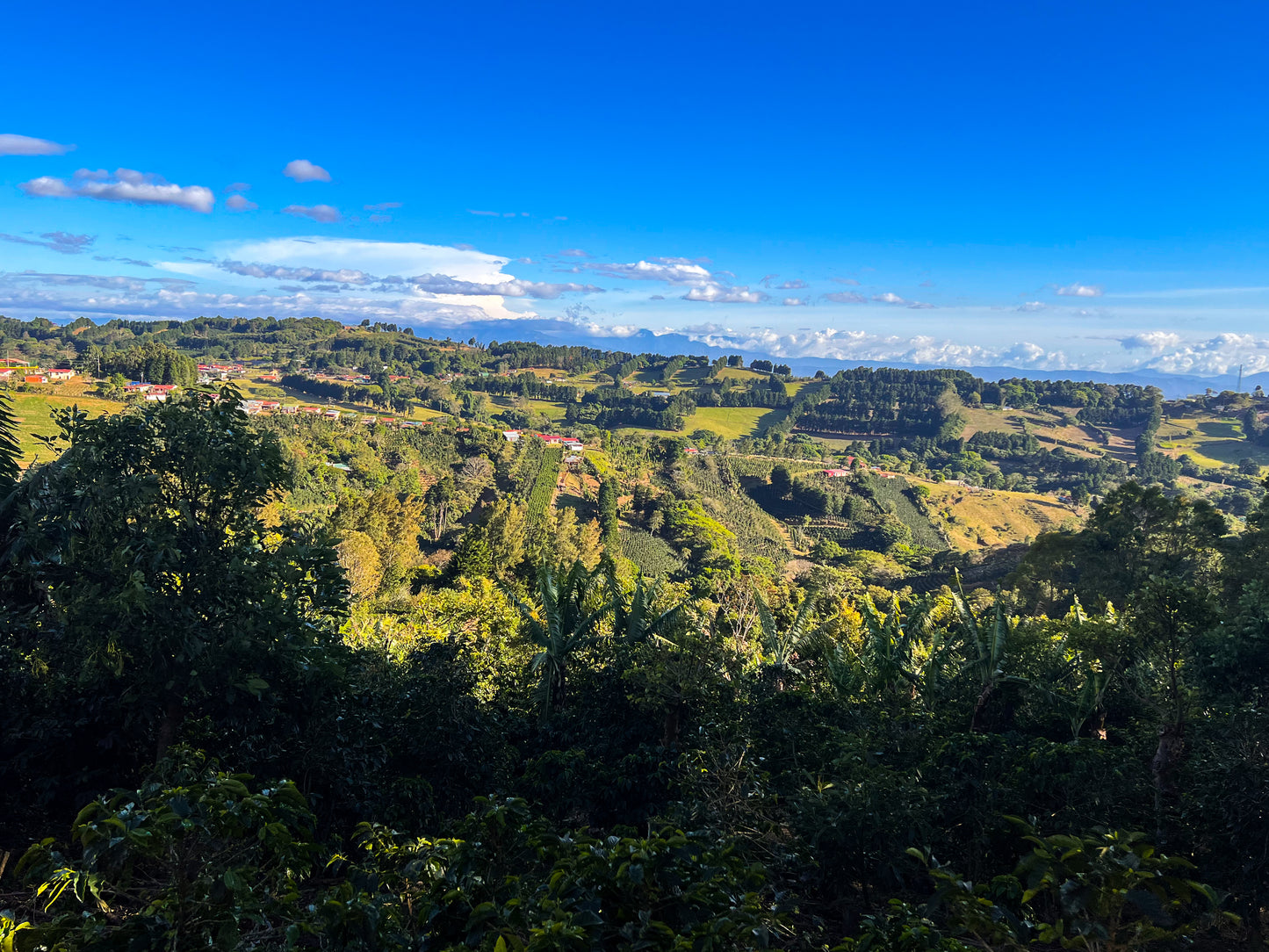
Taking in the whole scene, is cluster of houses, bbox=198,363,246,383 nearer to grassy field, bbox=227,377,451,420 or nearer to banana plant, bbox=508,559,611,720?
grassy field, bbox=227,377,451,420

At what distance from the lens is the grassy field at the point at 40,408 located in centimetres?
5128

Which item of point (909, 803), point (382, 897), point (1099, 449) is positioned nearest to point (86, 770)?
point (382, 897)

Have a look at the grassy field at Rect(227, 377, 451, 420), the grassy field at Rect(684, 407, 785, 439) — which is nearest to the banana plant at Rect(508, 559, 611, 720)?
the grassy field at Rect(227, 377, 451, 420)

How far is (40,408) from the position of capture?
58.9 m

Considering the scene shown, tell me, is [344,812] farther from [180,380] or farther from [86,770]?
[180,380]

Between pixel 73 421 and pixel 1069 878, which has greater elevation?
pixel 73 421

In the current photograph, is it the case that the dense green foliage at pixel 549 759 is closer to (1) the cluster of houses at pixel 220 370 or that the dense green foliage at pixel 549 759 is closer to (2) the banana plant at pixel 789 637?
(2) the banana plant at pixel 789 637

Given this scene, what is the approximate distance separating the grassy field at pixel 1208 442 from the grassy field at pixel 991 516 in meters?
37.0

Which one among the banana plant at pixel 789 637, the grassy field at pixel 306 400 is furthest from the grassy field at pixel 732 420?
the banana plant at pixel 789 637

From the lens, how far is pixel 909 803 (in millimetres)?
6145

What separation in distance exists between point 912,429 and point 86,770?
149814 millimetres

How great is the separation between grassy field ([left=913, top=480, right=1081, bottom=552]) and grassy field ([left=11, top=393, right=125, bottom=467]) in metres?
86.0

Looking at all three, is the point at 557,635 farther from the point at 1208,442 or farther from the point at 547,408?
the point at 1208,442

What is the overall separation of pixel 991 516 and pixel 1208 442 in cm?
6182
